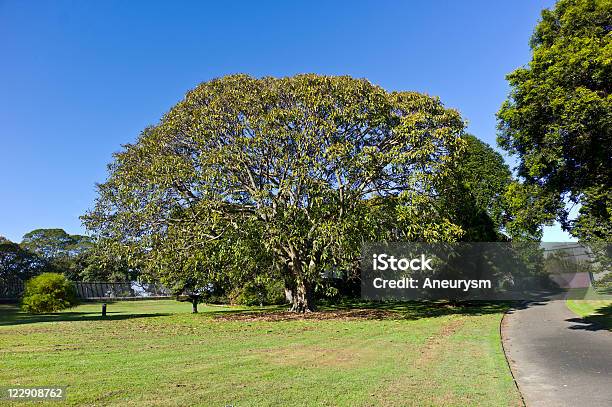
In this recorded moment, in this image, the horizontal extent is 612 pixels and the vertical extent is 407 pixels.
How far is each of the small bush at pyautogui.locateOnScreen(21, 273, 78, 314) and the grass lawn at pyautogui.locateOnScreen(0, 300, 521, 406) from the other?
1125cm

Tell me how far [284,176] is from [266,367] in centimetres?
1354

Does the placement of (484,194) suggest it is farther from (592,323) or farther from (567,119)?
(567,119)

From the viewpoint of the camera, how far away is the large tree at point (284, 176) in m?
20.4

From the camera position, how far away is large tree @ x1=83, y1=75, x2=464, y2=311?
66.8 ft

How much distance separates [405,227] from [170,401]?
16234 millimetres

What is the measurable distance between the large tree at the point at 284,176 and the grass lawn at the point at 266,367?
21.0 ft

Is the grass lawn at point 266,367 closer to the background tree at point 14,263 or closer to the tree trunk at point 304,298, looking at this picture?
the tree trunk at point 304,298

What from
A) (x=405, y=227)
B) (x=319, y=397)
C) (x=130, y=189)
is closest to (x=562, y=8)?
(x=405, y=227)

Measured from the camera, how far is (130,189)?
75.0 feet

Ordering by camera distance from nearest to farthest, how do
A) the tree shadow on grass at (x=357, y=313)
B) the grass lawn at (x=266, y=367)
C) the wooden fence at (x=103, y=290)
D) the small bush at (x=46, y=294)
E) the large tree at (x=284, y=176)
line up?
the grass lawn at (x=266, y=367) → the large tree at (x=284, y=176) → the tree shadow on grass at (x=357, y=313) → the small bush at (x=46, y=294) → the wooden fence at (x=103, y=290)

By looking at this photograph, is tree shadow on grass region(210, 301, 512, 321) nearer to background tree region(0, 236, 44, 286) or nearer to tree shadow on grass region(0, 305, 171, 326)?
tree shadow on grass region(0, 305, 171, 326)

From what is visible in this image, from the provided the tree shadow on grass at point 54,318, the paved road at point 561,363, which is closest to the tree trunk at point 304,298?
the tree shadow on grass at point 54,318

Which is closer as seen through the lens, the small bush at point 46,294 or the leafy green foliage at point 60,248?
the small bush at point 46,294

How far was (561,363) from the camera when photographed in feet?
31.0
